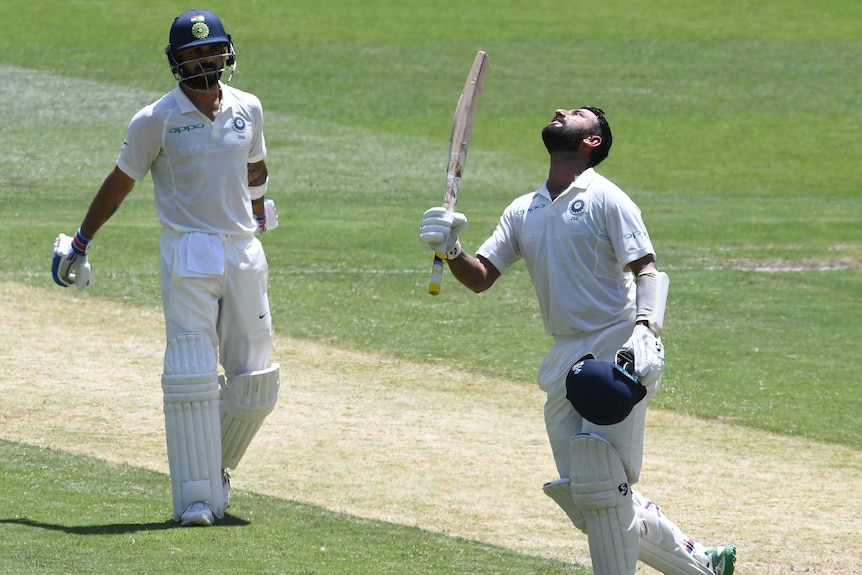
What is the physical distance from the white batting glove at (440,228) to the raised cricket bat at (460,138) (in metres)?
0.14

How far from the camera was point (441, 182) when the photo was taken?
695 inches

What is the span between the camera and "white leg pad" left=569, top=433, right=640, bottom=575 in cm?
543

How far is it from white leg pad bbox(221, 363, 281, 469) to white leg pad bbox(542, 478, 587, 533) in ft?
5.25

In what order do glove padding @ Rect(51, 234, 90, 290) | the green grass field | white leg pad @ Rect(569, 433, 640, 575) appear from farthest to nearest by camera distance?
the green grass field, glove padding @ Rect(51, 234, 90, 290), white leg pad @ Rect(569, 433, 640, 575)

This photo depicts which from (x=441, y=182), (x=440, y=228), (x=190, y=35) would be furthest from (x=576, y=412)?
(x=441, y=182)

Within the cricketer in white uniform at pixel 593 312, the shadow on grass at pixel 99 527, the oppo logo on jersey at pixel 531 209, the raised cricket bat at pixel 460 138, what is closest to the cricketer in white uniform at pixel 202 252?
the shadow on grass at pixel 99 527

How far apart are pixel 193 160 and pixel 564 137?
1720 millimetres

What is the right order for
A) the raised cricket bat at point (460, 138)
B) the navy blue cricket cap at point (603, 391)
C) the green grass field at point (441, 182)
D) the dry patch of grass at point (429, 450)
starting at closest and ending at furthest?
the navy blue cricket cap at point (603, 391), the raised cricket bat at point (460, 138), the dry patch of grass at point (429, 450), the green grass field at point (441, 182)

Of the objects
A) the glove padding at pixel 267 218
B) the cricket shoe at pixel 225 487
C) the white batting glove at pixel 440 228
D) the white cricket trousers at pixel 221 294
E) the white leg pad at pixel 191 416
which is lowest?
the cricket shoe at pixel 225 487

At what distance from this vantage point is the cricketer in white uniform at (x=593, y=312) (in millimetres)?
5449

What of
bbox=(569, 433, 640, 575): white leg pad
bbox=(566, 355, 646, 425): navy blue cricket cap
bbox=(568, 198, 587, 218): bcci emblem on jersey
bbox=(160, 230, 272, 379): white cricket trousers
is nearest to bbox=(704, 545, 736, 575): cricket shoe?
bbox=(569, 433, 640, 575): white leg pad

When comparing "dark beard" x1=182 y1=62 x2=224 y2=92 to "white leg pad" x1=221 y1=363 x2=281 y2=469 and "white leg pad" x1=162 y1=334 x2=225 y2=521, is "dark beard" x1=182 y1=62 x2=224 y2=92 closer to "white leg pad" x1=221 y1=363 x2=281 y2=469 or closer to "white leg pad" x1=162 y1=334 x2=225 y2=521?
"white leg pad" x1=162 y1=334 x2=225 y2=521

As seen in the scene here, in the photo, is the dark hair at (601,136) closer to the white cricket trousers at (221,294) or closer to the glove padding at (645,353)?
the glove padding at (645,353)

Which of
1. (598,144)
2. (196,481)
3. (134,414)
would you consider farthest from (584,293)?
(134,414)
